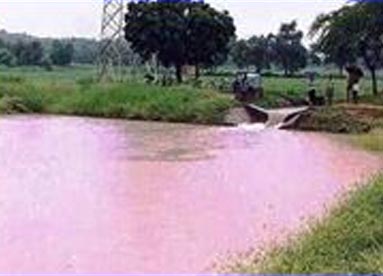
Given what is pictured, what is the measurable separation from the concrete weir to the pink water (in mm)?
1244

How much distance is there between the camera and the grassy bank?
2134cm

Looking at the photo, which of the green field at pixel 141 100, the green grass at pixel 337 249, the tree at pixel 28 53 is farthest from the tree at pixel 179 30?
the green grass at pixel 337 249

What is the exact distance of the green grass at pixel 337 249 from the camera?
19.5 ft

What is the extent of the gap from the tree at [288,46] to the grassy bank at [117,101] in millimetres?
16438

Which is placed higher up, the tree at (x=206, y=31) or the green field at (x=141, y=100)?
the tree at (x=206, y=31)

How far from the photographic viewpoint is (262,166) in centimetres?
1326

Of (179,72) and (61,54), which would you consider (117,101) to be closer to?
(179,72)

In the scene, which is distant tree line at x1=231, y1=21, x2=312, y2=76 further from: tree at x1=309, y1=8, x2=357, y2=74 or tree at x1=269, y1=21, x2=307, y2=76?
tree at x1=309, y1=8, x2=357, y2=74

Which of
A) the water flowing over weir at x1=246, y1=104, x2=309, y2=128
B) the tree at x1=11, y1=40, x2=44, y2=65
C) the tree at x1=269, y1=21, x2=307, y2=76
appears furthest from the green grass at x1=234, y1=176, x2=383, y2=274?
the tree at x1=11, y1=40, x2=44, y2=65

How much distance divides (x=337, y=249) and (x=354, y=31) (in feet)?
56.6

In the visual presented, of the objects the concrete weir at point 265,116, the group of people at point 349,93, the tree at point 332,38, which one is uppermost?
the tree at point 332,38

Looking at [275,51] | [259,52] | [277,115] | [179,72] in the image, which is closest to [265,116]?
[277,115]

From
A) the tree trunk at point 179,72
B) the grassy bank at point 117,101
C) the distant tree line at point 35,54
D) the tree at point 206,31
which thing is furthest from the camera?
the distant tree line at point 35,54

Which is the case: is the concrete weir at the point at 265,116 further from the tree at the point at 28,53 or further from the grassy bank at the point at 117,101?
the tree at the point at 28,53
